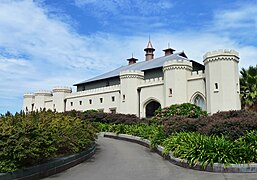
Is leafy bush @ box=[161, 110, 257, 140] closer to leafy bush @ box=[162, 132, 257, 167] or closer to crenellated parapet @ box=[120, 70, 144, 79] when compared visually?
leafy bush @ box=[162, 132, 257, 167]

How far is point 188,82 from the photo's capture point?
33844 mm

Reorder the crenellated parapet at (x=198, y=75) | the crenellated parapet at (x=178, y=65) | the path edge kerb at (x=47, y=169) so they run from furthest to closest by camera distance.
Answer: the crenellated parapet at (x=178, y=65) < the crenellated parapet at (x=198, y=75) < the path edge kerb at (x=47, y=169)

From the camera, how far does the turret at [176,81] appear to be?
1304 inches

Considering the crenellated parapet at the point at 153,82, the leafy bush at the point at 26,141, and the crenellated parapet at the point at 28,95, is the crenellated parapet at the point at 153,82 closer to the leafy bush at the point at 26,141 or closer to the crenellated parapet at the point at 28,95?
the crenellated parapet at the point at 28,95

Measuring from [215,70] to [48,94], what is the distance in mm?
32972

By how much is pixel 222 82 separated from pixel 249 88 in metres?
2.87

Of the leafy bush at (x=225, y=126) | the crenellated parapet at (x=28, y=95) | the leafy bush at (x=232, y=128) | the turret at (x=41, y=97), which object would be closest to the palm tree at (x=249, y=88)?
the leafy bush at (x=225, y=126)

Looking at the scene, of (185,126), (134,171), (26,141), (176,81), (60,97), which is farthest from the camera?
(60,97)

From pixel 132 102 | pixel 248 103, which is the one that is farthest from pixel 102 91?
pixel 248 103

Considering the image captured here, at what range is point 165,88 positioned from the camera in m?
34.5

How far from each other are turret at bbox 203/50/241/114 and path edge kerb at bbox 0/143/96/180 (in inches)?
852

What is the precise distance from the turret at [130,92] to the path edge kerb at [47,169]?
2725cm

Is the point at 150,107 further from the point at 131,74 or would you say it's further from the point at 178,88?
the point at 178,88

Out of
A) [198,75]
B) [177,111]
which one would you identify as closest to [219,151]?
[177,111]
